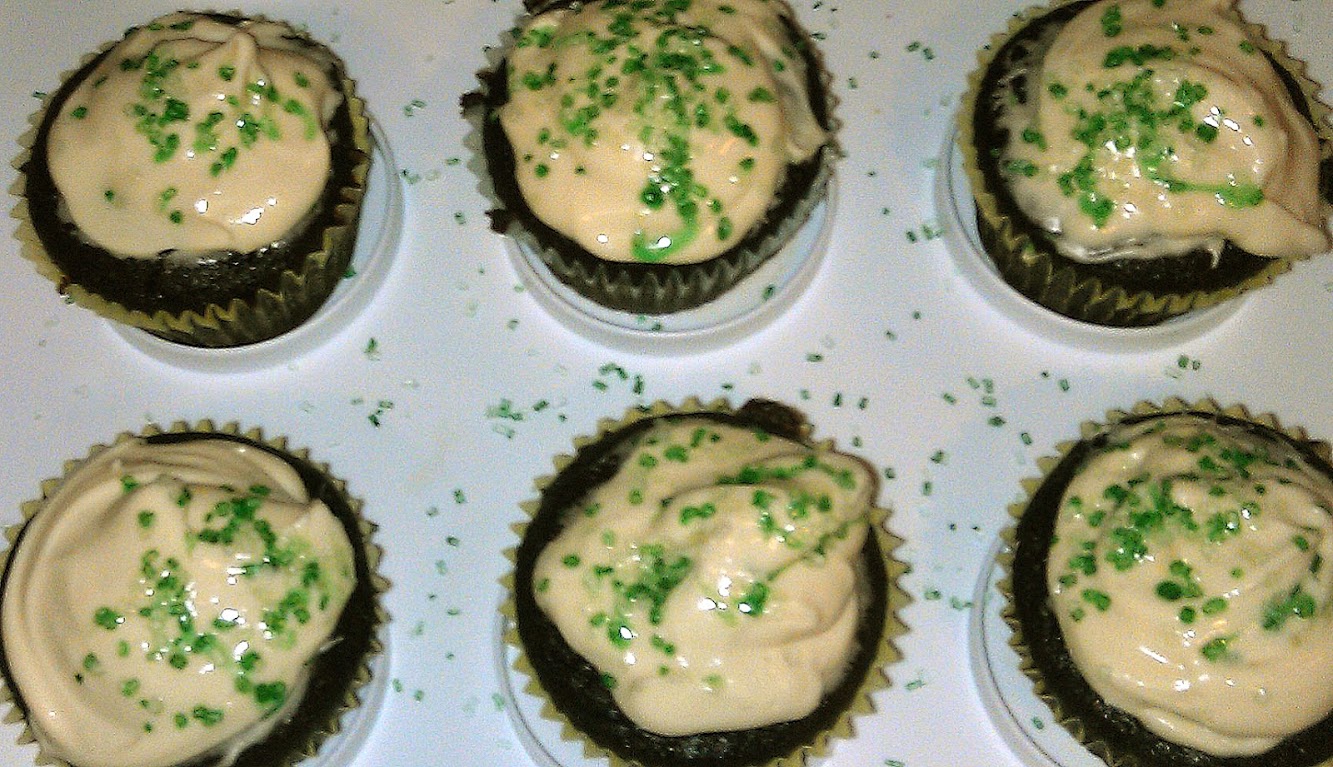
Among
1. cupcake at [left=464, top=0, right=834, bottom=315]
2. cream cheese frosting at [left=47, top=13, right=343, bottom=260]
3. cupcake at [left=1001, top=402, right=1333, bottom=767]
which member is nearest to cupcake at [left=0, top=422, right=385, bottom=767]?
cream cheese frosting at [left=47, top=13, right=343, bottom=260]

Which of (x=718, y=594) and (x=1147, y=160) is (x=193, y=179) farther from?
(x=1147, y=160)

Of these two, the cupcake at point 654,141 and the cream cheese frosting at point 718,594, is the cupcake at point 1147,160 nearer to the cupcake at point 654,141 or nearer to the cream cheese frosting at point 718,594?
the cupcake at point 654,141

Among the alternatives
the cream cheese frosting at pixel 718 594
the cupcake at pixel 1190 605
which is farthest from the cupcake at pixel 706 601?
the cupcake at pixel 1190 605

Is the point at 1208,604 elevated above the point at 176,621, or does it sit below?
above

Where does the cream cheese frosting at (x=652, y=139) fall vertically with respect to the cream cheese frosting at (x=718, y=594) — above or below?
above

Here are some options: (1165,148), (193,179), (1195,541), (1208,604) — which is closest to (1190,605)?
(1208,604)

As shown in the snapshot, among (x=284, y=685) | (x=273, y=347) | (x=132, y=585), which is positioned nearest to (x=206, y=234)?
(x=273, y=347)
